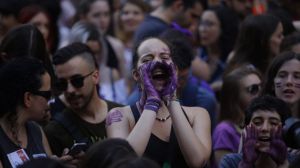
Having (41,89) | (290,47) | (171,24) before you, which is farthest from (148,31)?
(41,89)

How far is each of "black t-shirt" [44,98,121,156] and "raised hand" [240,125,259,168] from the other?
3.13 ft

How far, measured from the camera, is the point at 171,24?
806 centimetres

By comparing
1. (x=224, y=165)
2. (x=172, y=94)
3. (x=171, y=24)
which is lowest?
(x=224, y=165)

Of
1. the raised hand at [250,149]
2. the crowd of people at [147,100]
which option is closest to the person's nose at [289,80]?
the crowd of people at [147,100]

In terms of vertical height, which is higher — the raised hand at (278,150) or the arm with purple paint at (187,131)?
the arm with purple paint at (187,131)

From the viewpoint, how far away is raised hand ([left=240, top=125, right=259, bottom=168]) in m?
5.02

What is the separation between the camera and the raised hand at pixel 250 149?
502cm

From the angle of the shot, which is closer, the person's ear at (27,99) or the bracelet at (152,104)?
the bracelet at (152,104)

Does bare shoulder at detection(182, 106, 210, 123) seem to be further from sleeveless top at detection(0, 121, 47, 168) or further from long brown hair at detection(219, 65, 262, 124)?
long brown hair at detection(219, 65, 262, 124)

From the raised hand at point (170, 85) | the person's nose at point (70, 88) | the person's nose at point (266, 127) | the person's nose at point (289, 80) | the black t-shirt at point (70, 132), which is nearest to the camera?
the raised hand at point (170, 85)

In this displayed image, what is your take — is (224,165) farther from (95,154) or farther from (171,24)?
(171,24)

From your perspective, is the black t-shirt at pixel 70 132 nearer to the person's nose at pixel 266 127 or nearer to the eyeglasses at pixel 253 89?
the person's nose at pixel 266 127

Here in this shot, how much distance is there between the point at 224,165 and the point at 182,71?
141 centimetres

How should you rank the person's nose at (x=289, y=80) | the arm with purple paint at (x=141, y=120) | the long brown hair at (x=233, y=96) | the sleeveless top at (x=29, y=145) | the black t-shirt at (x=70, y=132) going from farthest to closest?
the long brown hair at (x=233, y=96) → the person's nose at (x=289, y=80) → the black t-shirt at (x=70, y=132) → the sleeveless top at (x=29, y=145) → the arm with purple paint at (x=141, y=120)
